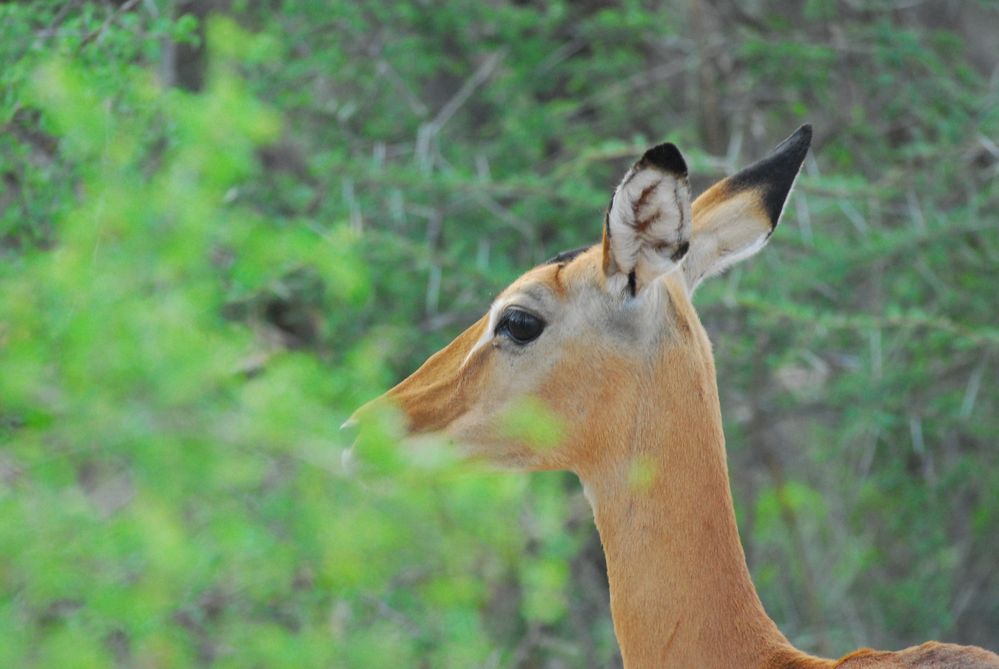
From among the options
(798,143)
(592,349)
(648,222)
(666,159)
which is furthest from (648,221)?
(798,143)

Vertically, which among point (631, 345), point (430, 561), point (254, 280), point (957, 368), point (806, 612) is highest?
point (254, 280)

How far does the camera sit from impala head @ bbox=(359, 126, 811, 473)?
384 centimetres

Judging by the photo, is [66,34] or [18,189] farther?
[18,189]

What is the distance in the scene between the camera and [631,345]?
3902mm

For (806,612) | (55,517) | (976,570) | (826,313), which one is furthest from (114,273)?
(976,570)

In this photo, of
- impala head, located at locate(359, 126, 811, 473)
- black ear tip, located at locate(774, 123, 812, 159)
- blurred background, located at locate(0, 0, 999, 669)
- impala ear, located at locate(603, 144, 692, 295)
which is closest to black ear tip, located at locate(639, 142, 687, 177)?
impala ear, located at locate(603, 144, 692, 295)

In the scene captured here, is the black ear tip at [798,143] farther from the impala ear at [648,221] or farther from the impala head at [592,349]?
the impala ear at [648,221]

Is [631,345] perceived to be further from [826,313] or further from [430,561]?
[826,313]

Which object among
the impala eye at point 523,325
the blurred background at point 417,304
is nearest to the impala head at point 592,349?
the impala eye at point 523,325

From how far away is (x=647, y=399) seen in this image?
12.6 ft

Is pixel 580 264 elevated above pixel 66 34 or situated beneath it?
situated beneath

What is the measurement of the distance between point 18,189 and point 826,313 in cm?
360

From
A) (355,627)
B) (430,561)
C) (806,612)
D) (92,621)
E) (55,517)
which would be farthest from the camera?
(806,612)

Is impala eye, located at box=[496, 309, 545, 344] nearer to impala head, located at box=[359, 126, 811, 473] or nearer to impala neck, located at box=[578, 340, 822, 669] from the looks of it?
impala head, located at box=[359, 126, 811, 473]
